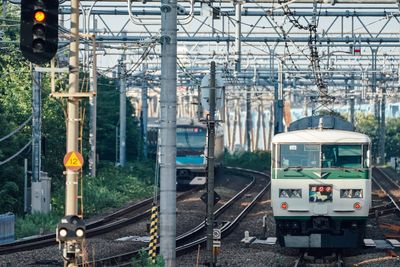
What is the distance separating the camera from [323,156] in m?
20.6

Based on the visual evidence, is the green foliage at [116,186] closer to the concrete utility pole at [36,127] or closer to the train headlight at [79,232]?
the concrete utility pole at [36,127]

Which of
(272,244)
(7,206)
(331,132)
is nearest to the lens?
(331,132)

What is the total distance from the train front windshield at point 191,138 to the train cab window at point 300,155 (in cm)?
1960

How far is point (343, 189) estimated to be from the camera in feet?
66.2

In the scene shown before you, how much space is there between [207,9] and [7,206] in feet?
36.5

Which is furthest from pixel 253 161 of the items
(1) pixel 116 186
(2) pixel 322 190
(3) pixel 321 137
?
(2) pixel 322 190

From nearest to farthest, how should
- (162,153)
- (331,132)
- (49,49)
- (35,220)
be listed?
(49,49)
(162,153)
(331,132)
(35,220)

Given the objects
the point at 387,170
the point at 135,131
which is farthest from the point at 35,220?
the point at 387,170

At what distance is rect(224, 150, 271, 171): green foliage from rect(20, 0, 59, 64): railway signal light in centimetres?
5150

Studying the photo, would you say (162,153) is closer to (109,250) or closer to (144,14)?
(109,250)

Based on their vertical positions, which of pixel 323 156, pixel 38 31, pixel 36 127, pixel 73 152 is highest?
pixel 38 31

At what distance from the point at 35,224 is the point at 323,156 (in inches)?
395

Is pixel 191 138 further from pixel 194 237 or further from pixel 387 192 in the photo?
pixel 194 237

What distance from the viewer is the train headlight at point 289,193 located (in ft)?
66.8
